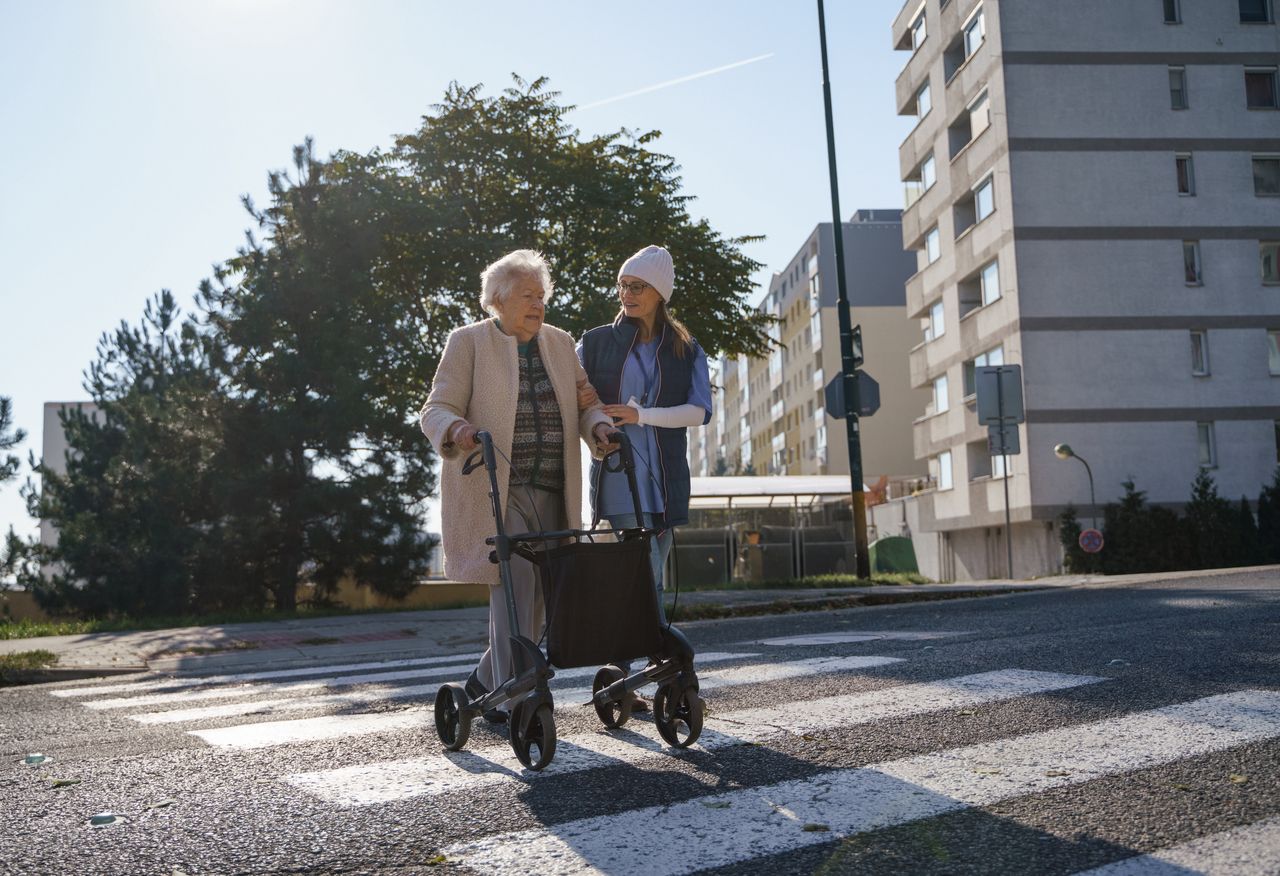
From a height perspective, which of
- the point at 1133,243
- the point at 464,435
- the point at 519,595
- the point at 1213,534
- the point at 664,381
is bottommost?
the point at 519,595

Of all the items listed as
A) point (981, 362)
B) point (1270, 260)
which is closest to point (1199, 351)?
point (1270, 260)

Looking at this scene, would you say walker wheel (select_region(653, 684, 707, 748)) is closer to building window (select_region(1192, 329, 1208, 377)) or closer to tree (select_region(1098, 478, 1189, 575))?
A: tree (select_region(1098, 478, 1189, 575))

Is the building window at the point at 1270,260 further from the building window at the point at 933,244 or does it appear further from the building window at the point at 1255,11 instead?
the building window at the point at 933,244

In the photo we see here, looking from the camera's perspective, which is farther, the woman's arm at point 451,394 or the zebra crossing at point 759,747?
the woman's arm at point 451,394

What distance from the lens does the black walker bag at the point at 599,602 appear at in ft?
13.4

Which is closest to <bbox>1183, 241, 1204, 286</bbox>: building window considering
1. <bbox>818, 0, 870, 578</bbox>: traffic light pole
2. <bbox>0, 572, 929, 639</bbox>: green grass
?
<bbox>818, 0, 870, 578</bbox>: traffic light pole

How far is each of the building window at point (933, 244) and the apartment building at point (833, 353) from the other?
1803cm

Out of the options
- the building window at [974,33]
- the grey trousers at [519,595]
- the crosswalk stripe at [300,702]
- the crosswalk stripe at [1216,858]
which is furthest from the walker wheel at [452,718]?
the building window at [974,33]

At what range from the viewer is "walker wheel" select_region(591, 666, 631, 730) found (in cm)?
478

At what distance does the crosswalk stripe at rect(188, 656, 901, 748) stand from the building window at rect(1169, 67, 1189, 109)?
103ft

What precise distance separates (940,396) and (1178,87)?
1129cm

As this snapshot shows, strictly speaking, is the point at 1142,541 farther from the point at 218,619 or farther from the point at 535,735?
the point at 535,735

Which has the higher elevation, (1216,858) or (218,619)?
(218,619)

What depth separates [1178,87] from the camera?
33.3m
